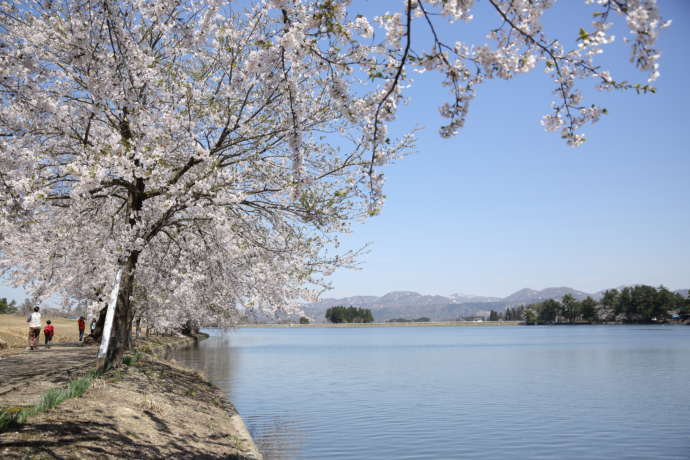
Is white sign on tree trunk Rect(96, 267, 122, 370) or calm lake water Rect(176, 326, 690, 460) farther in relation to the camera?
calm lake water Rect(176, 326, 690, 460)

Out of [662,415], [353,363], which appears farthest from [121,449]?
[353,363]

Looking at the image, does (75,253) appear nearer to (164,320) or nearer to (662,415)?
(164,320)

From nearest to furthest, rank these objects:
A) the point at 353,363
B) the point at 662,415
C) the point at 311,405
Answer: the point at 662,415
the point at 311,405
the point at 353,363

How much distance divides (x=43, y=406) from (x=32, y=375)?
296 inches

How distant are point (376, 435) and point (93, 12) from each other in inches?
578

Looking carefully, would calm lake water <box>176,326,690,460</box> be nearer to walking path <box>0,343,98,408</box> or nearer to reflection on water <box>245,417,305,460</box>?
reflection on water <box>245,417,305,460</box>

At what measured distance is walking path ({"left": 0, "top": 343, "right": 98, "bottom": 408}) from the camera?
452 inches

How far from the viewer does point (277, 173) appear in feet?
50.9

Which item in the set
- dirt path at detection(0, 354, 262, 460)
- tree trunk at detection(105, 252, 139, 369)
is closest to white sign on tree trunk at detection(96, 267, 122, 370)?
dirt path at detection(0, 354, 262, 460)

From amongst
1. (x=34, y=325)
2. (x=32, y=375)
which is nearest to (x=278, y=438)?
(x=32, y=375)

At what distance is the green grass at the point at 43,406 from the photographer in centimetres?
811

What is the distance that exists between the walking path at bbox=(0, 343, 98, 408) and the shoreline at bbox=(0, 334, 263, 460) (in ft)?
0.31

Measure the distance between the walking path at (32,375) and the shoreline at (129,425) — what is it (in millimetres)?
95

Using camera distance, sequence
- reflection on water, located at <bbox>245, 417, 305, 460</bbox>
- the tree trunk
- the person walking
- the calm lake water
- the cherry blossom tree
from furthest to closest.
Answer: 1. the person walking
2. the calm lake water
3. the tree trunk
4. reflection on water, located at <bbox>245, 417, 305, 460</bbox>
5. the cherry blossom tree
